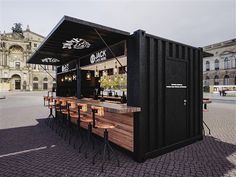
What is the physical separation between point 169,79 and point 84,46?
10.4ft

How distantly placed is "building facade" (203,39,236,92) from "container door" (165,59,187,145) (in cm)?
3778

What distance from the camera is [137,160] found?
4.07 metres

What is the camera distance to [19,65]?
5444cm

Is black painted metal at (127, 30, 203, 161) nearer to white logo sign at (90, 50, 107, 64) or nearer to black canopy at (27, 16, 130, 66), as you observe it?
black canopy at (27, 16, 130, 66)

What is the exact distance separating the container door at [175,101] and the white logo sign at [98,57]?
7.80ft

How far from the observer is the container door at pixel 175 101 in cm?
477

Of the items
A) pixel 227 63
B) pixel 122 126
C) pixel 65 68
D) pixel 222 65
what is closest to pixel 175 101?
pixel 122 126

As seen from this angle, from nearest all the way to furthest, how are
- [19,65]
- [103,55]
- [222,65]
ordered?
1. [103,55]
2. [222,65]
3. [19,65]

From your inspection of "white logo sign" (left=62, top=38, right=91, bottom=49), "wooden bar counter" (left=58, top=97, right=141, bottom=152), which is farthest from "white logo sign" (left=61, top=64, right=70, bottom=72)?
"wooden bar counter" (left=58, top=97, right=141, bottom=152)

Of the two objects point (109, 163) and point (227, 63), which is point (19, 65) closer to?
point (109, 163)

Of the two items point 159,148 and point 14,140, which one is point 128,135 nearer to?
point 159,148

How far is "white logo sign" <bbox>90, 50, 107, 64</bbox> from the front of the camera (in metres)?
6.10

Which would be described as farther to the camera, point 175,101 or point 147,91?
point 175,101

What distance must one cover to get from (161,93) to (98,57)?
3.01 m
